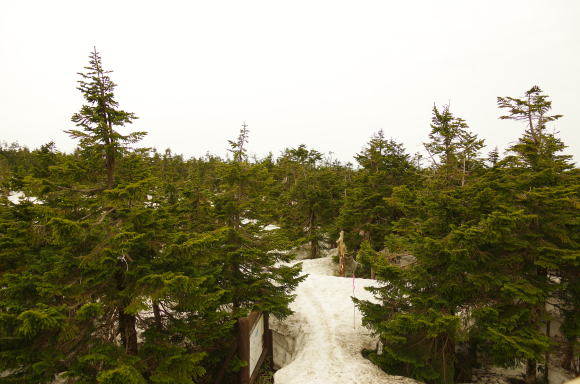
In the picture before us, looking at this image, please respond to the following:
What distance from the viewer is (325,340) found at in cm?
1229

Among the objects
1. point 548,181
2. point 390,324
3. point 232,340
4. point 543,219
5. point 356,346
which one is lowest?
point 356,346

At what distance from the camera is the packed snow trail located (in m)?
9.70

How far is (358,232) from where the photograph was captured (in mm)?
24297

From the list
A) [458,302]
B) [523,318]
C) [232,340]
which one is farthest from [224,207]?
[523,318]

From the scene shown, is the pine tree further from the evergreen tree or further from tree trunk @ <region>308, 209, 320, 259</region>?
tree trunk @ <region>308, 209, 320, 259</region>

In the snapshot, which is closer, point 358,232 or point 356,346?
point 356,346

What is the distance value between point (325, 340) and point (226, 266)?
5.24 m

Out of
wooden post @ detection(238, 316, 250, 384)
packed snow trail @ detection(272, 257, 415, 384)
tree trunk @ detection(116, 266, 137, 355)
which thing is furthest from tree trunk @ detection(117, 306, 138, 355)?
packed snow trail @ detection(272, 257, 415, 384)

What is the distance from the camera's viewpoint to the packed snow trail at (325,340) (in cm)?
970

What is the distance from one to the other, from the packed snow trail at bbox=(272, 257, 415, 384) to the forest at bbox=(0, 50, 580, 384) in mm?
1324

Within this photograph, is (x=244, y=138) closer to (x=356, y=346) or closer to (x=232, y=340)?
(x=232, y=340)

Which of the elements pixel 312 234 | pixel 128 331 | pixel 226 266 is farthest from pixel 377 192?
pixel 128 331

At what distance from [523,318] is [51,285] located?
13568 millimetres

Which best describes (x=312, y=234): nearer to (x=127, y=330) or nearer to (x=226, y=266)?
(x=226, y=266)
